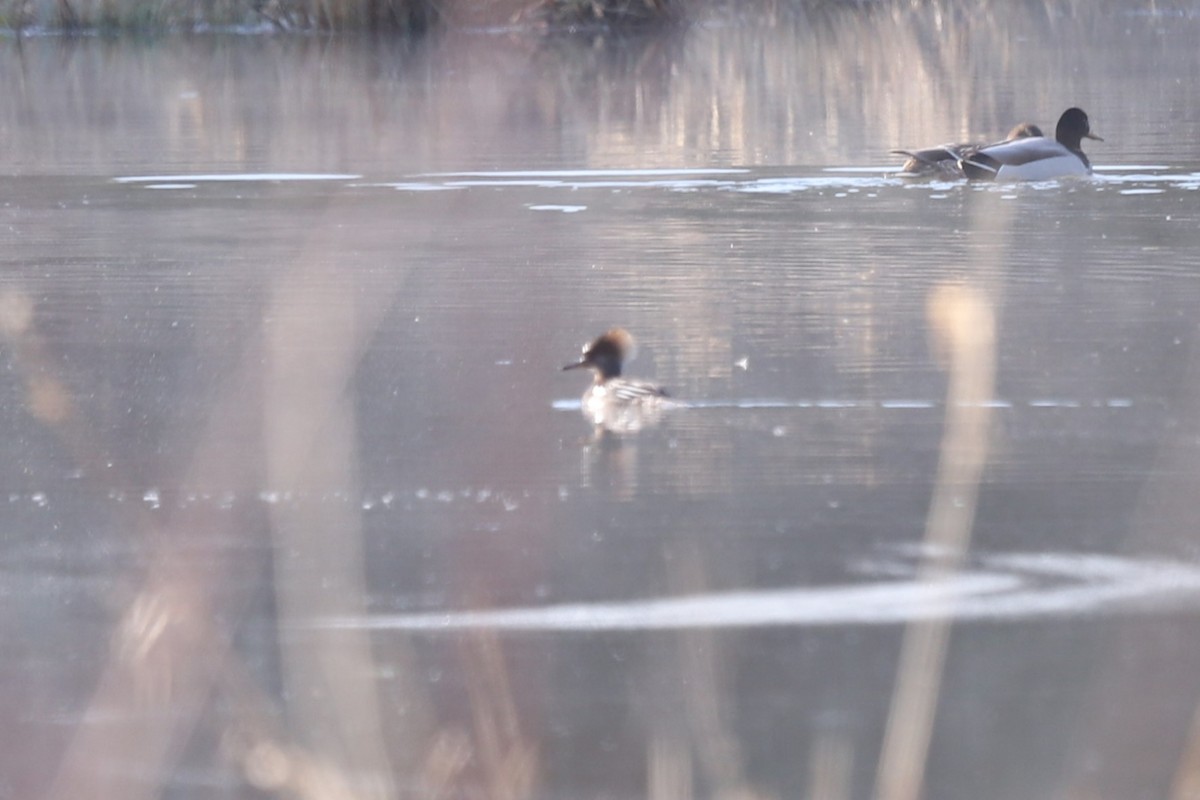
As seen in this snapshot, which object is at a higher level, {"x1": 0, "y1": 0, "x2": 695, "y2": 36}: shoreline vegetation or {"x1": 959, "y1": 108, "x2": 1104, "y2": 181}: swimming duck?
{"x1": 959, "y1": 108, "x2": 1104, "y2": 181}: swimming duck

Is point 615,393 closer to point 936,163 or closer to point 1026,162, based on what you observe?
point 936,163

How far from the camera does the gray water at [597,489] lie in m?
3.70

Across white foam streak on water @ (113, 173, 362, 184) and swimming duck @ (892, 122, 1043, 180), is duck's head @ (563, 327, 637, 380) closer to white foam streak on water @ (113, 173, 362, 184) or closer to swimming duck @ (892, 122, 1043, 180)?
swimming duck @ (892, 122, 1043, 180)

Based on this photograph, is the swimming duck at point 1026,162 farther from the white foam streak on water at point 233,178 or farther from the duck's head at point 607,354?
the duck's head at point 607,354

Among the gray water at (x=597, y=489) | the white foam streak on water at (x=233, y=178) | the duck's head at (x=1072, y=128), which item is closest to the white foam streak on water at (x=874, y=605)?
the gray water at (x=597, y=489)

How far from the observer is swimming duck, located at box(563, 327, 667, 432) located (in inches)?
240

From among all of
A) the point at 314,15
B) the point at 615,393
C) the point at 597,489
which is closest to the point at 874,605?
the point at 597,489

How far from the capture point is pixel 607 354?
6.36 m

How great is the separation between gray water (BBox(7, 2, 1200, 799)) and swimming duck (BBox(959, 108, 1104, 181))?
0.25 metres

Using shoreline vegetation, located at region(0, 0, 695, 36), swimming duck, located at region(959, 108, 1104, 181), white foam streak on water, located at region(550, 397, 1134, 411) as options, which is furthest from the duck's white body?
shoreline vegetation, located at region(0, 0, 695, 36)

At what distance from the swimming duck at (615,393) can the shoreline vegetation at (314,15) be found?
2282 centimetres

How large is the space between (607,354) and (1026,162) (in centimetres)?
610

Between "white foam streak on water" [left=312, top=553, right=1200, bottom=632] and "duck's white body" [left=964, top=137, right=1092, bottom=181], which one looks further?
"duck's white body" [left=964, top=137, right=1092, bottom=181]

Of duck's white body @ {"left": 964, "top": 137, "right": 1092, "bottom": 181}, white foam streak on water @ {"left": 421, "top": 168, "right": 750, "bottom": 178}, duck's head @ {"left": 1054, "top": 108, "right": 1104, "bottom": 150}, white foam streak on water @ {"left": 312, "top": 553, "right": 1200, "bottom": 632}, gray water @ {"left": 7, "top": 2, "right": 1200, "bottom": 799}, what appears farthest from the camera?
duck's head @ {"left": 1054, "top": 108, "right": 1104, "bottom": 150}
